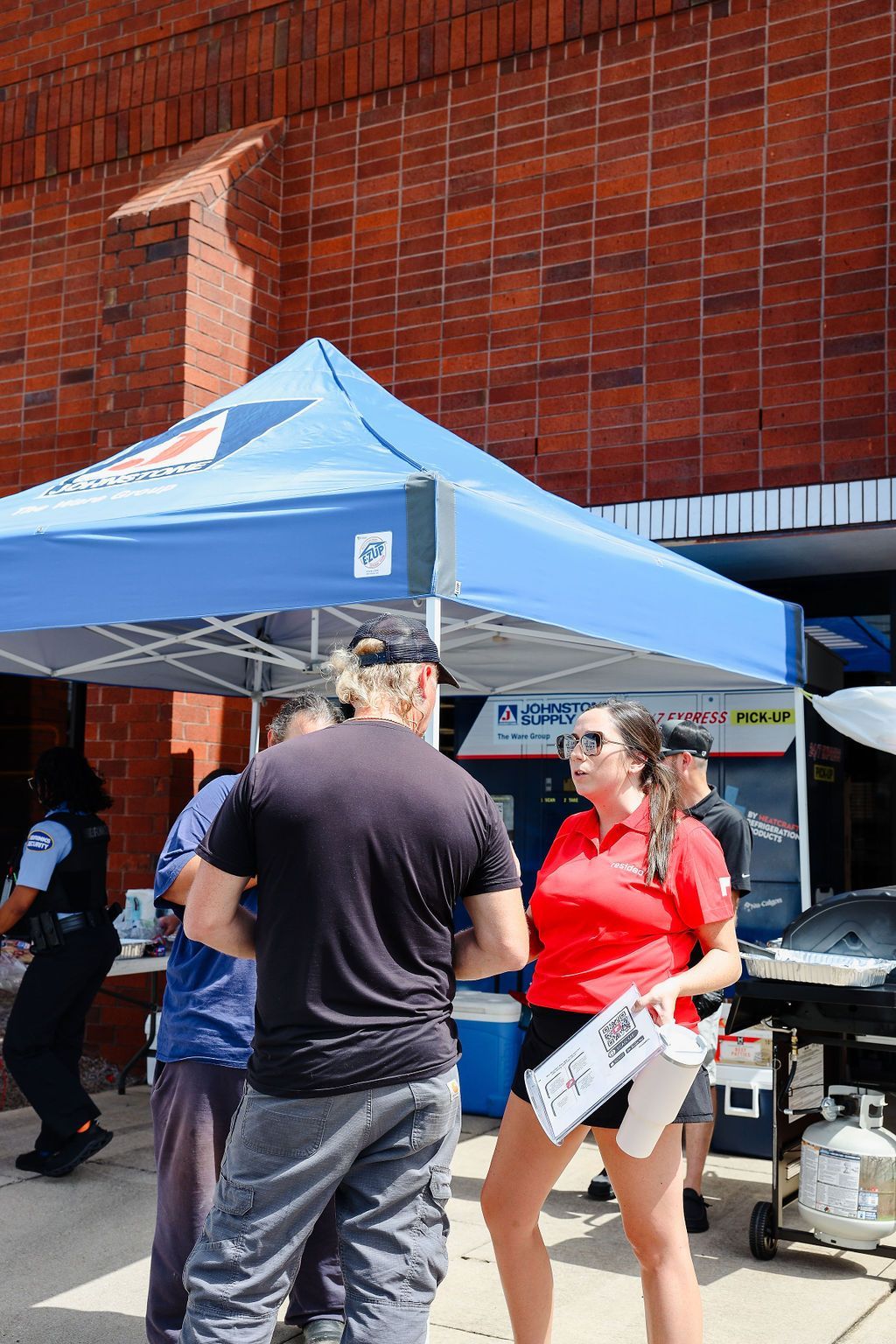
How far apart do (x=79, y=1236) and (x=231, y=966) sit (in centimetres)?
187

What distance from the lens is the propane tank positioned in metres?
4.22

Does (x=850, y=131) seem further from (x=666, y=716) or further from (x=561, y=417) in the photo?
(x=666, y=716)

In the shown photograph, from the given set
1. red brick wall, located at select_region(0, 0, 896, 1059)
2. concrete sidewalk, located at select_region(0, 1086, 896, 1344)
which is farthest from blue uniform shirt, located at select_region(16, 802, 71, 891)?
red brick wall, located at select_region(0, 0, 896, 1059)

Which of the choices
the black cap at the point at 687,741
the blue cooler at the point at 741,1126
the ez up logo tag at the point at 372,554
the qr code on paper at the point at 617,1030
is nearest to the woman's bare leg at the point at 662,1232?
the qr code on paper at the point at 617,1030

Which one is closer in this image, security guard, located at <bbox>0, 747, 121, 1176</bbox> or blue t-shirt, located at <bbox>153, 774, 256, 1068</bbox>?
blue t-shirt, located at <bbox>153, 774, 256, 1068</bbox>

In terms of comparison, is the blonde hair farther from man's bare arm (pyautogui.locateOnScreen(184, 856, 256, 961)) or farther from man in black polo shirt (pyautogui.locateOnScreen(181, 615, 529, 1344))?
man's bare arm (pyautogui.locateOnScreen(184, 856, 256, 961))

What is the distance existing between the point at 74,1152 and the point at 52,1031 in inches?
20.1

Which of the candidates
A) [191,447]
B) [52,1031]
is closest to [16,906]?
[52,1031]

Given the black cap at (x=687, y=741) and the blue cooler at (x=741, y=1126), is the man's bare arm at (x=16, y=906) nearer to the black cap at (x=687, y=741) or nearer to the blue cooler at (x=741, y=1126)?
the black cap at (x=687, y=741)

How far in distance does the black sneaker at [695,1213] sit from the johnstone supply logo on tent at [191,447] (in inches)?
126

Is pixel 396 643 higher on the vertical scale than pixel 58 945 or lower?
higher

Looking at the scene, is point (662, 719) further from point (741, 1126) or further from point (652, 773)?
point (652, 773)

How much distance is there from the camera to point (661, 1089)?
281 cm

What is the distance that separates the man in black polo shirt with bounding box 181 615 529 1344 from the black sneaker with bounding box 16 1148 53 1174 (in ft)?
10.7
